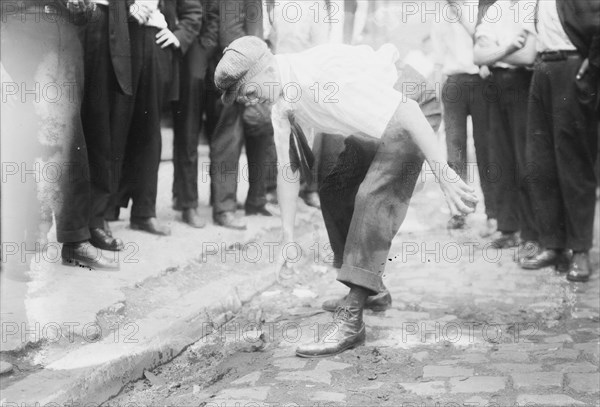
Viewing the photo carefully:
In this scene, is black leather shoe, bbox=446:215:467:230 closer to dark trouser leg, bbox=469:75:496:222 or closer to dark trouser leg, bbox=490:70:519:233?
dark trouser leg, bbox=469:75:496:222

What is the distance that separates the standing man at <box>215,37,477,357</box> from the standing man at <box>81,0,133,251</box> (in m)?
1.34

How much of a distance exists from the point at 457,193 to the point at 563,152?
6.77 ft

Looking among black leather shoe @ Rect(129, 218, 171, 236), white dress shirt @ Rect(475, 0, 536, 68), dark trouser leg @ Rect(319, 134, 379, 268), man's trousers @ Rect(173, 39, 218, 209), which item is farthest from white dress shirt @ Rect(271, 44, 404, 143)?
white dress shirt @ Rect(475, 0, 536, 68)

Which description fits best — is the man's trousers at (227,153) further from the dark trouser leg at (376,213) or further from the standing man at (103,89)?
the dark trouser leg at (376,213)

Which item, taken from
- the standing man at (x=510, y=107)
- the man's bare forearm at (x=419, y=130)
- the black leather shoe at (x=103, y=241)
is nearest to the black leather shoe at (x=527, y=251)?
the standing man at (x=510, y=107)

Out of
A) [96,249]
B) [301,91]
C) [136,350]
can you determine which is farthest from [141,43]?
[136,350]

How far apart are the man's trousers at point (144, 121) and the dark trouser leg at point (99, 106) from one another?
0.73 ft

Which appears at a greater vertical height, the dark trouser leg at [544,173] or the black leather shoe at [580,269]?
the dark trouser leg at [544,173]

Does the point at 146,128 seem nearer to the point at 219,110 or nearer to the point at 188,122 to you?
the point at 188,122

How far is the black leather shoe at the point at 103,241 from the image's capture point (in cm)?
521

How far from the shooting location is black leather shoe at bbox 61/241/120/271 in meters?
4.83

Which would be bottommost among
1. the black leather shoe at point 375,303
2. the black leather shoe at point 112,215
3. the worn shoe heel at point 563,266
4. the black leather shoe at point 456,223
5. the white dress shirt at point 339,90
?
the black leather shoe at point 375,303

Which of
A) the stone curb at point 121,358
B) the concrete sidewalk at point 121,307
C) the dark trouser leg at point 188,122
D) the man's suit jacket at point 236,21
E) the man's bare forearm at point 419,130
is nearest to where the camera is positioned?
the stone curb at point 121,358

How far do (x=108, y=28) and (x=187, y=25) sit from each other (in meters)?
0.87
